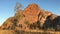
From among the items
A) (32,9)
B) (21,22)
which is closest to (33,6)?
(32,9)

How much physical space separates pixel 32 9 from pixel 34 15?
2395 mm

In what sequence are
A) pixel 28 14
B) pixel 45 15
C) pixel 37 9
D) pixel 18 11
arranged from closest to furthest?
pixel 18 11 < pixel 45 15 < pixel 28 14 < pixel 37 9

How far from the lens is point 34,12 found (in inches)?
2525

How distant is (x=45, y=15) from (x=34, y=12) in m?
9.54

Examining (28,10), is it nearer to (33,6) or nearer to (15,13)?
(33,6)

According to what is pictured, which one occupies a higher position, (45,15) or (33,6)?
(33,6)

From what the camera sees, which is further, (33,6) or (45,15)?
(33,6)

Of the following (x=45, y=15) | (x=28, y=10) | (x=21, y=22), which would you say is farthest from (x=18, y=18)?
(x=28, y=10)

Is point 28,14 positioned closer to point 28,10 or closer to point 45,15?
point 28,10

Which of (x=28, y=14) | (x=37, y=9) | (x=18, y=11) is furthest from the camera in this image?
(x=37, y=9)

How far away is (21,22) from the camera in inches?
1826

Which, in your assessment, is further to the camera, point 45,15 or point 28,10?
point 28,10

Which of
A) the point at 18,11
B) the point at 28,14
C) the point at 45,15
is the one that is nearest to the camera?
the point at 18,11

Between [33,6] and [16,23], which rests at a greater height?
[33,6]
